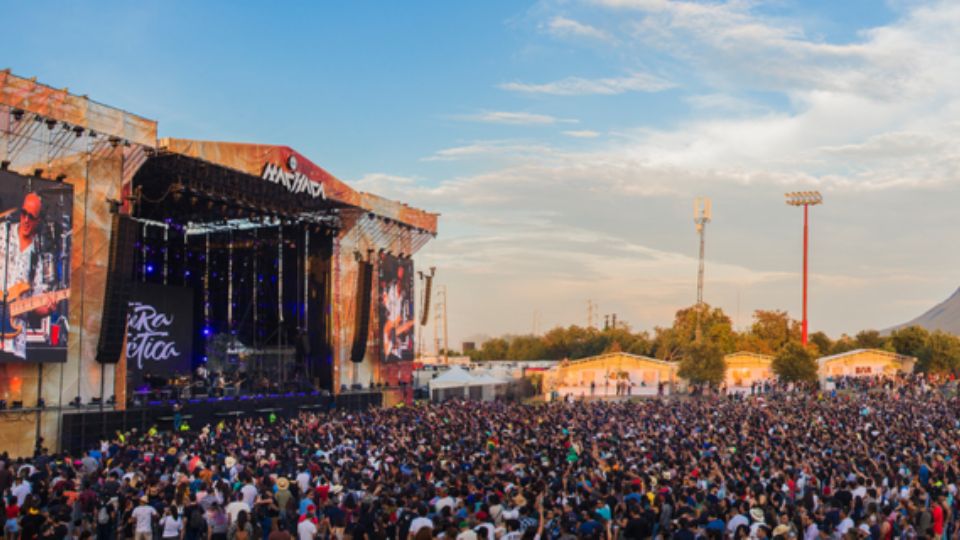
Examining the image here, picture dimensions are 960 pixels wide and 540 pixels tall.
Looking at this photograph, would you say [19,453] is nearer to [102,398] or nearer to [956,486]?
[102,398]

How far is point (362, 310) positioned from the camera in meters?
38.1

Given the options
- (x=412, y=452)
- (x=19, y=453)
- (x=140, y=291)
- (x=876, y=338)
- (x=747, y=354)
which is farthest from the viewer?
(x=876, y=338)

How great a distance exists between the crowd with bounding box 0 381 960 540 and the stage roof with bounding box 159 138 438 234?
32.7ft

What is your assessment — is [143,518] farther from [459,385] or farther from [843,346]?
[843,346]

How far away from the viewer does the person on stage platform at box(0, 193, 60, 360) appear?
72.7 ft

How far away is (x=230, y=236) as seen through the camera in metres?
38.8

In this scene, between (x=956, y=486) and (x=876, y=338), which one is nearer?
(x=956, y=486)

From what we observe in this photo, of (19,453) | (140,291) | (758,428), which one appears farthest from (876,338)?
(19,453)

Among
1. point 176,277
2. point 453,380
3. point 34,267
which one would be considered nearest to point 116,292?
point 34,267

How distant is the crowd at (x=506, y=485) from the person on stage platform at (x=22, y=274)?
455 cm

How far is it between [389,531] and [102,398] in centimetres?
1735

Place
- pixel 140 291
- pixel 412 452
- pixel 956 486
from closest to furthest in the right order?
pixel 956 486
pixel 412 452
pixel 140 291

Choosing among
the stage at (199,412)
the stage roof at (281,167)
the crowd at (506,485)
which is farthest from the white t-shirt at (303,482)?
the stage roof at (281,167)

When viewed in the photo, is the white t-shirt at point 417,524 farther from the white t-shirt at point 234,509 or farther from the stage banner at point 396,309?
the stage banner at point 396,309
